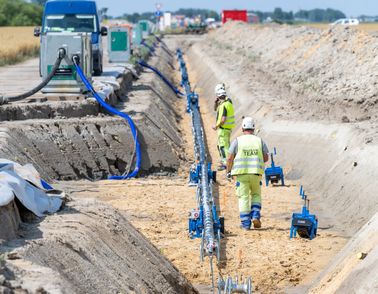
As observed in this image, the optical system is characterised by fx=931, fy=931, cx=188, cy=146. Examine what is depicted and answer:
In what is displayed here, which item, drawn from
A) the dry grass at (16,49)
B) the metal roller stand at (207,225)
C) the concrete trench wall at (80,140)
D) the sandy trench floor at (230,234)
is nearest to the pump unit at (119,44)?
the dry grass at (16,49)

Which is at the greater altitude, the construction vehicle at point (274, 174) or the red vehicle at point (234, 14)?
the construction vehicle at point (274, 174)

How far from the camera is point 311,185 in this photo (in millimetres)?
17172

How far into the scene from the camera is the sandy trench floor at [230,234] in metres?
11.5

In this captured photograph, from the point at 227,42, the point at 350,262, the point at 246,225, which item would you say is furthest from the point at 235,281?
the point at 227,42

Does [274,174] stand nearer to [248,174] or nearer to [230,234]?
[248,174]

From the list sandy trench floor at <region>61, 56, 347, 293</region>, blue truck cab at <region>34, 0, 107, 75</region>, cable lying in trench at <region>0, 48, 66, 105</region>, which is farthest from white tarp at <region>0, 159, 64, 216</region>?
blue truck cab at <region>34, 0, 107, 75</region>

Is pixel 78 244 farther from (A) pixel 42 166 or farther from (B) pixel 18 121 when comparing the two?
(B) pixel 18 121

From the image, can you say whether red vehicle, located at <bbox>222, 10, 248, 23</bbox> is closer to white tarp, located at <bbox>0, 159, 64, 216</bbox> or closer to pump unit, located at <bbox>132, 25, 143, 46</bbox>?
pump unit, located at <bbox>132, 25, 143, 46</bbox>

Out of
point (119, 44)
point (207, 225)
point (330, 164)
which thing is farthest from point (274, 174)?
point (119, 44)

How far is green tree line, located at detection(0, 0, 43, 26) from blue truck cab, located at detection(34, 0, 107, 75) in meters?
65.8

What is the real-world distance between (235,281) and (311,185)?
6590mm

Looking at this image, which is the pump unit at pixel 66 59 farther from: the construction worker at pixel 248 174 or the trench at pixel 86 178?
the construction worker at pixel 248 174

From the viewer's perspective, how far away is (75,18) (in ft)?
95.9

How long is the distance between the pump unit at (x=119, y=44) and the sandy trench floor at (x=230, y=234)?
17.4m
